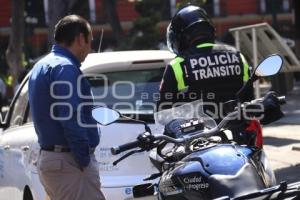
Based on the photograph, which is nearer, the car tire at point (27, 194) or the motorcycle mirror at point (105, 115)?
the motorcycle mirror at point (105, 115)

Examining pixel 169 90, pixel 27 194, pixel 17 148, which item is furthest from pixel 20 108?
pixel 169 90

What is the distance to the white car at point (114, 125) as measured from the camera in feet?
16.9

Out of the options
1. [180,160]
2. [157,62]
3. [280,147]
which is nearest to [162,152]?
[180,160]

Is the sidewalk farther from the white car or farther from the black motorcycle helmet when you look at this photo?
the black motorcycle helmet

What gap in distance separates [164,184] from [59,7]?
11.8m

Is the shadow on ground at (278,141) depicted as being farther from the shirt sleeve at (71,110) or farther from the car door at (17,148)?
the shirt sleeve at (71,110)

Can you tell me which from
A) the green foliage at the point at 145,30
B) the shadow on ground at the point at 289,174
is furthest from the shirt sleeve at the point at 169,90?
the green foliage at the point at 145,30

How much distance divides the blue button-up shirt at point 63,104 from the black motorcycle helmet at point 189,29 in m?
0.65

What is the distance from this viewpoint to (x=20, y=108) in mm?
6273

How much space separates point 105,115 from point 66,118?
0.42m

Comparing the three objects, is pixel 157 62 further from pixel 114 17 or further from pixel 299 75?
pixel 114 17

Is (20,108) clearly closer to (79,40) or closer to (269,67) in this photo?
(79,40)

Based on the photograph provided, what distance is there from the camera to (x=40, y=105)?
422cm

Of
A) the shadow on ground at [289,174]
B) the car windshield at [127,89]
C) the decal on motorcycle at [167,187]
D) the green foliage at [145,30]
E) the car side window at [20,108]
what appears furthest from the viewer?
the green foliage at [145,30]
